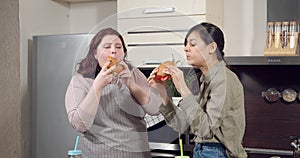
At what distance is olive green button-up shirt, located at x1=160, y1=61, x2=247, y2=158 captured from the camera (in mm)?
1334

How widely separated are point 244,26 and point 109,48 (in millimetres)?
1477

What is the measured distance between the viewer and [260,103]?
2.54 metres

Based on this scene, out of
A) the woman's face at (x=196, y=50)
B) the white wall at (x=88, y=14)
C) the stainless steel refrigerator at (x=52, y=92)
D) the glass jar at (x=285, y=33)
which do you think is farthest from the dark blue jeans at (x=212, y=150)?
the white wall at (x=88, y=14)

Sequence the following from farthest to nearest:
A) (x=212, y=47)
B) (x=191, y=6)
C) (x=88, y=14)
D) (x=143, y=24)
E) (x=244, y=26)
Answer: (x=88, y=14) < (x=244, y=26) < (x=191, y=6) < (x=143, y=24) < (x=212, y=47)

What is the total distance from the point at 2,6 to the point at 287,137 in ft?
6.32

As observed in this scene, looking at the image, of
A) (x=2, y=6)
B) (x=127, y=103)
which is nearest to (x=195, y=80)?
(x=127, y=103)

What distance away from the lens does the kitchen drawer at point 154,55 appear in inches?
52.6

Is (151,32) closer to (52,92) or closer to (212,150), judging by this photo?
(212,150)

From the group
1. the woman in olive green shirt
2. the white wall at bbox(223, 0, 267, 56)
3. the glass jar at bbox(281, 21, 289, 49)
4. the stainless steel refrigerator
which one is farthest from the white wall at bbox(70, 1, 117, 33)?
the woman in olive green shirt

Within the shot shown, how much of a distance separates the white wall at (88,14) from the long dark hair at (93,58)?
1.62 metres

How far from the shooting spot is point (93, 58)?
128cm

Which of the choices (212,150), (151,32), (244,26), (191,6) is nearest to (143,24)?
(151,32)

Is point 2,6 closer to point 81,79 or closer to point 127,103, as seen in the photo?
point 81,79

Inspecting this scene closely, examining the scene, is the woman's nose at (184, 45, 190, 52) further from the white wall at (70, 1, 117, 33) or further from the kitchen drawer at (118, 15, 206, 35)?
the white wall at (70, 1, 117, 33)
